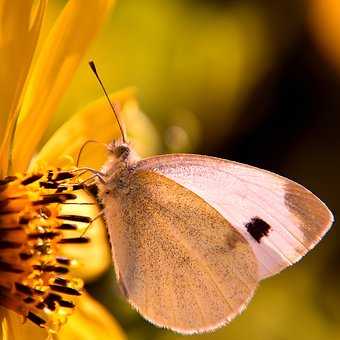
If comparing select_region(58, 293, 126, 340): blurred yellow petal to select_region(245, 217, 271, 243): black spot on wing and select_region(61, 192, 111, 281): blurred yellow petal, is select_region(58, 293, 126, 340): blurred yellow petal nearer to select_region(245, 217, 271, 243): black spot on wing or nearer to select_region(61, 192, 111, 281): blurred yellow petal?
select_region(61, 192, 111, 281): blurred yellow petal

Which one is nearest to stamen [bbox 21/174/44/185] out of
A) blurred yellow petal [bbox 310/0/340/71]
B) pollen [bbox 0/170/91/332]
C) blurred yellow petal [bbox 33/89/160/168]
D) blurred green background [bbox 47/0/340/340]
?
pollen [bbox 0/170/91/332]

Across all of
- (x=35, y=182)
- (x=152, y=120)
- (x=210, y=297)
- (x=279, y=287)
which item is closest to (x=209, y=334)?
(x=279, y=287)

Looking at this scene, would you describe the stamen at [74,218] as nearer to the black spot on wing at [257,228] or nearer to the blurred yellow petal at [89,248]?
the blurred yellow petal at [89,248]

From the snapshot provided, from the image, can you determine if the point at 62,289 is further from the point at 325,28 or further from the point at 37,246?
the point at 325,28

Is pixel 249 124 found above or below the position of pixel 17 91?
below

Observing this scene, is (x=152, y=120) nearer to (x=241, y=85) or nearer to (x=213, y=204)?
(x=241, y=85)
